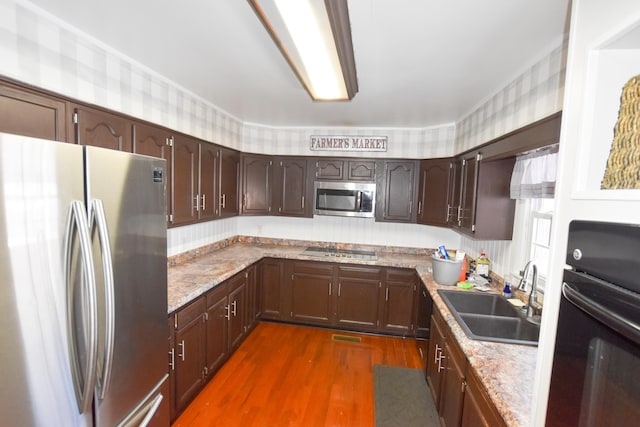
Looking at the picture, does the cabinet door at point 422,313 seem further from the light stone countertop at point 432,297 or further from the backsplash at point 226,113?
the backsplash at point 226,113

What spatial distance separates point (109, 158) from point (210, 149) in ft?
5.88

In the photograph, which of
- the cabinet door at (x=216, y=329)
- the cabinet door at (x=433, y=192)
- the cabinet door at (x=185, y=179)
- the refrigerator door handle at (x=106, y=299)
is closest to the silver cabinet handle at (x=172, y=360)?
the cabinet door at (x=216, y=329)

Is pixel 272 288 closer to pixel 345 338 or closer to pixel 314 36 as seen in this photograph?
pixel 345 338

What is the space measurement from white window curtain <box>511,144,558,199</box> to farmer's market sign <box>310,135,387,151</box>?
70.8 inches

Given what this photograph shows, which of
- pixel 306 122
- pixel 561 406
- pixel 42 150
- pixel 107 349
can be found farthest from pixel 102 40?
pixel 561 406

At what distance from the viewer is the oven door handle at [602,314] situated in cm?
50

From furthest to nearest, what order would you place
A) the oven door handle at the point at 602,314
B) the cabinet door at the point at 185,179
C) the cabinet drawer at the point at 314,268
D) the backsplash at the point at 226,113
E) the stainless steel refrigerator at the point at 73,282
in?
1. the cabinet drawer at the point at 314,268
2. the cabinet door at the point at 185,179
3. the backsplash at the point at 226,113
4. the stainless steel refrigerator at the point at 73,282
5. the oven door handle at the point at 602,314

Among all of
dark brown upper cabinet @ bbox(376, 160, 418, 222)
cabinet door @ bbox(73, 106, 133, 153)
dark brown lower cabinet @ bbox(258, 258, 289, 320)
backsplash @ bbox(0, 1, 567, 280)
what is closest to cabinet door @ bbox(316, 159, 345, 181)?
backsplash @ bbox(0, 1, 567, 280)

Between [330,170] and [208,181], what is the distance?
4.86ft

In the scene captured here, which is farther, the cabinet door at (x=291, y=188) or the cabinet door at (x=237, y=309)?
the cabinet door at (x=291, y=188)

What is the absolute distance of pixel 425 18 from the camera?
4.60ft

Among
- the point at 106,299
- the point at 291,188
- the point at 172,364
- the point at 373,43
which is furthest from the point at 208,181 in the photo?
the point at 373,43

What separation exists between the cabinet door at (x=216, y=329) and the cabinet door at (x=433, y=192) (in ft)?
7.80

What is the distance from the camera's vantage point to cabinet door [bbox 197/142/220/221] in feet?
9.04
